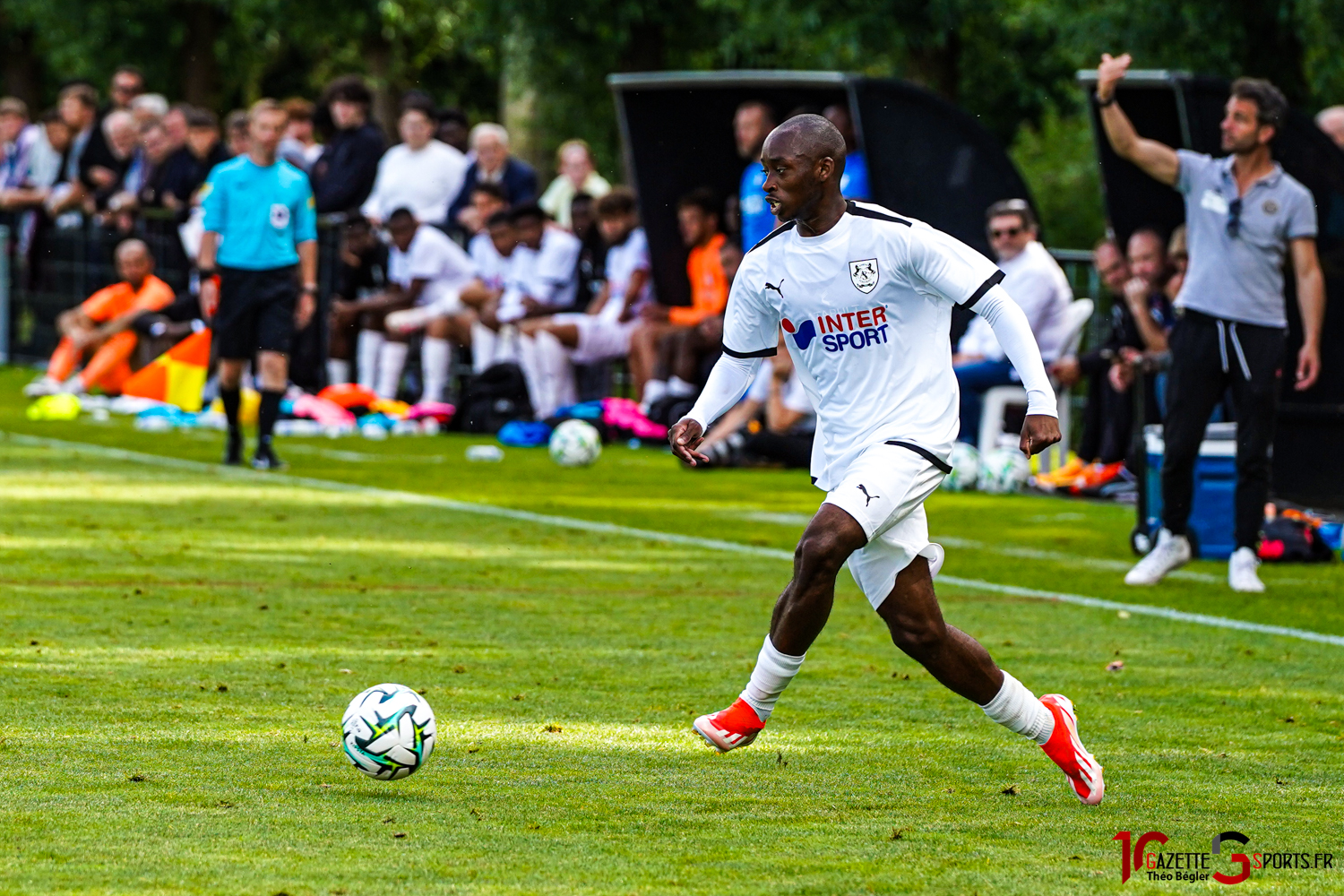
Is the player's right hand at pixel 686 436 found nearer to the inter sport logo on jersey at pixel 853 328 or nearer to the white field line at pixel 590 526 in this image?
the inter sport logo on jersey at pixel 853 328

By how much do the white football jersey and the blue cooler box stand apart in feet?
18.3

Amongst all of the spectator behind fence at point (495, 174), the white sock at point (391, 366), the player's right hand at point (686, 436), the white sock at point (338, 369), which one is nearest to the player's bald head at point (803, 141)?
the player's right hand at point (686, 436)

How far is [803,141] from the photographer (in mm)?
6172

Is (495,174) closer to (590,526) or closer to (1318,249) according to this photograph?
(590,526)

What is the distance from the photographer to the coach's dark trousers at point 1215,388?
10328 mm

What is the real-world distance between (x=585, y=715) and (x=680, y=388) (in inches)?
417

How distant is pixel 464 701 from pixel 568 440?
8.82 metres

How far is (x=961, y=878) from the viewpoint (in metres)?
5.05

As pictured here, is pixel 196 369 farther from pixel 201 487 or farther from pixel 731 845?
Answer: pixel 731 845

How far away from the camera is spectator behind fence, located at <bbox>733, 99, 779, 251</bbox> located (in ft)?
56.6

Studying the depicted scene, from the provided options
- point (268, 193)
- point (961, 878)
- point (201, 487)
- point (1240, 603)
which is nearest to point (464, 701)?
point (961, 878)

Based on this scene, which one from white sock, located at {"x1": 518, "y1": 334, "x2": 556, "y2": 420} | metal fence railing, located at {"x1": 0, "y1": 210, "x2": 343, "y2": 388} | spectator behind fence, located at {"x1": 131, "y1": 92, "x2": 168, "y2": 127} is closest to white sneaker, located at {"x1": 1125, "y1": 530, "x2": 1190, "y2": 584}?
white sock, located at {"x1": 518, "y1": 334, "x2": 556, "y2": 420}

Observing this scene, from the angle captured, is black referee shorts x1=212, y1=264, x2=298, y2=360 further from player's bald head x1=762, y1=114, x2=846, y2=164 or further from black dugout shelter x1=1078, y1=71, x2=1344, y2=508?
player's bald head x1=762, y1=114, x2=846, y2=164

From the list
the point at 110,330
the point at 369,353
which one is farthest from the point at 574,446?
the point at 110,330
